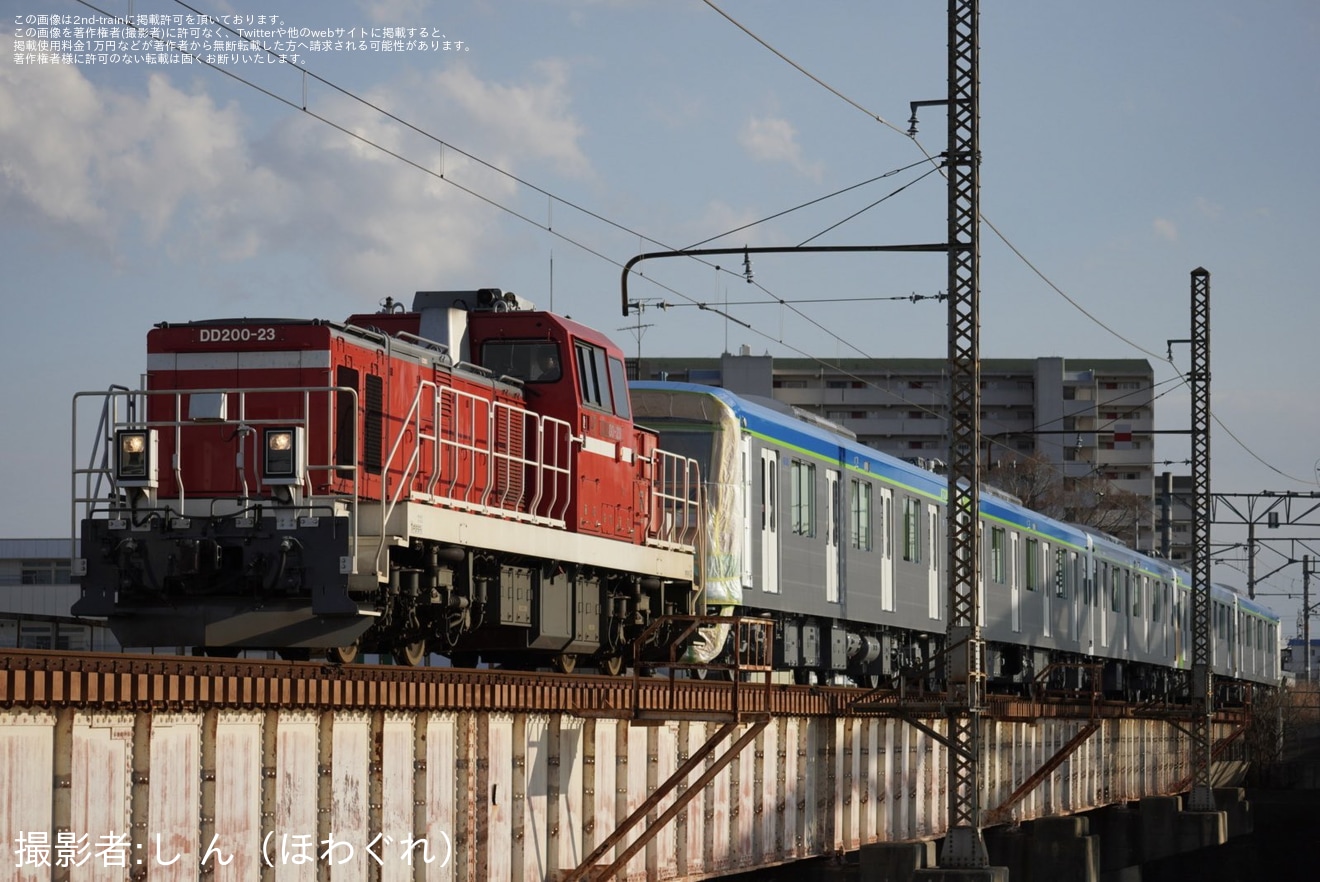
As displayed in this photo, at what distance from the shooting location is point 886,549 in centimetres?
2917

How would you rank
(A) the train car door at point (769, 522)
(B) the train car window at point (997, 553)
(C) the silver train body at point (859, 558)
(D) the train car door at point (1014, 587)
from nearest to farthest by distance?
(C) the silver train body at point (859, 558), (A) the train car door at point (769, 522), (B) the train car window at point (997, 553), (D) the train car door at point (1014, 587)

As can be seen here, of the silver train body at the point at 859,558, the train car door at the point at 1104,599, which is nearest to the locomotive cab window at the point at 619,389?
the silver train body at the point at 859,558

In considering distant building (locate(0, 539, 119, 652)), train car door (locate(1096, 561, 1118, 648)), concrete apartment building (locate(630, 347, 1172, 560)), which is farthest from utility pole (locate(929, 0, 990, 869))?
concrete apartment building (locate(630, 347, 1172, 560))

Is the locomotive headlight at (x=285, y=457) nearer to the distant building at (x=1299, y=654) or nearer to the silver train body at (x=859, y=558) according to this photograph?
the silver train body at (x=859, y=558)

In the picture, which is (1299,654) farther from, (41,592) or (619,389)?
(619,389)

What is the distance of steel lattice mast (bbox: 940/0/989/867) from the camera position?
2105 cm

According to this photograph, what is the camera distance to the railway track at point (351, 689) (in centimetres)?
1043

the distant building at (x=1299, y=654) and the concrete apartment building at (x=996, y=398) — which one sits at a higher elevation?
the concrete apartment building at (x=996, y=398)

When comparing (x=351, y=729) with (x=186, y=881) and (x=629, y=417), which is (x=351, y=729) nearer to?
(x=186, y=881)

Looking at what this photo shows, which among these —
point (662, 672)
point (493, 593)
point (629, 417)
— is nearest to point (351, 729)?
point (493, 593)

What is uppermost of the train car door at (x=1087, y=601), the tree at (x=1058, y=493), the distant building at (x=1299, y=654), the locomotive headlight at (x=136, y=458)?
the tree at (x=1058, y=493)

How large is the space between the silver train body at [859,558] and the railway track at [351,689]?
3.33 m

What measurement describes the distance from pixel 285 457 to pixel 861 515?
1463 cm

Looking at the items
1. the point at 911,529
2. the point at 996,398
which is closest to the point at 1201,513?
the point at 911,529
